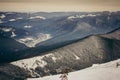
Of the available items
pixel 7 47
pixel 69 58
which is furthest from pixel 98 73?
pixel 7 47

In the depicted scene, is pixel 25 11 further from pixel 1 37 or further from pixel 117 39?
pixel 117 39

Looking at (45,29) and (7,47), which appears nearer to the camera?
(7,47)

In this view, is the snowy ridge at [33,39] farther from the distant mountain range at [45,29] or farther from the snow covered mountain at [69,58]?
the snow covered mountain at [69,58]

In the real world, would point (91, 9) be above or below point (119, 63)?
above

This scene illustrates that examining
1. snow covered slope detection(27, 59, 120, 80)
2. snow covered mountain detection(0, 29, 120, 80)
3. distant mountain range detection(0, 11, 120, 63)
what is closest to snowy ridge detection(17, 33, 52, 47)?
distant mountain range detection(0, 11, 120, 63)

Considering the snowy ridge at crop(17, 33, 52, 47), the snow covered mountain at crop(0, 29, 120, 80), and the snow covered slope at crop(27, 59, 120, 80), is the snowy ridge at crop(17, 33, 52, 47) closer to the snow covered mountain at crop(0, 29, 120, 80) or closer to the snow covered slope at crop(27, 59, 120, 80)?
the snow covered mountain at crop(0, 29, 120, 80)

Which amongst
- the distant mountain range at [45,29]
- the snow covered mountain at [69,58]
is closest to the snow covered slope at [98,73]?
the snow covered mountain at [69,58]

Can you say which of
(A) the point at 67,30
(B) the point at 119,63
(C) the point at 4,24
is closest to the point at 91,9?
(A) the point at 67,30

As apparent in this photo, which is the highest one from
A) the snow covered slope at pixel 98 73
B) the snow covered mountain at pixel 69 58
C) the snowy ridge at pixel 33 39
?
the snowy ridge at pixel 33 39

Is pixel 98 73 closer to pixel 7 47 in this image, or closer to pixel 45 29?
pixel 45 29
